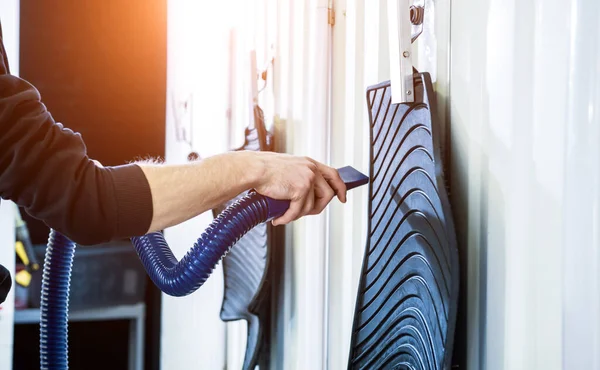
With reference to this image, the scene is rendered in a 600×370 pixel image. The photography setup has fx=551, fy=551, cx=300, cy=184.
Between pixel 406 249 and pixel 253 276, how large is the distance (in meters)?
0.88

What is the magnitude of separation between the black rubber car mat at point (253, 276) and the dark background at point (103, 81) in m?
1.39

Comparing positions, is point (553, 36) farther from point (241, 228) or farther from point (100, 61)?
point (100, 61)

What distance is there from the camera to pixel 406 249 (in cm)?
A: 99

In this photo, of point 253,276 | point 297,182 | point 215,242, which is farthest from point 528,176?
point 253,276

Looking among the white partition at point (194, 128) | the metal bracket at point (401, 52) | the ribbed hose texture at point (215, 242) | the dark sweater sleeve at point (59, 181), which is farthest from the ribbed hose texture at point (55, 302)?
the white partition at point (194, 128)

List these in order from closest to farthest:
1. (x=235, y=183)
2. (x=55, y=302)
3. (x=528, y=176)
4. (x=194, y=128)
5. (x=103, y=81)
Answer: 1. (x=528, y=176)
2. (x=235, y=183)
3. (x=55, y=302)
4. (x=194, y=128)
5. (x=103, y=81)

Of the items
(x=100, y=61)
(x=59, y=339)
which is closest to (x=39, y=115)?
(x=59, y=339)

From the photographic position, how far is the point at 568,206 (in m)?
0.64

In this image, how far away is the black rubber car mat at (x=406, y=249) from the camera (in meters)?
0.87

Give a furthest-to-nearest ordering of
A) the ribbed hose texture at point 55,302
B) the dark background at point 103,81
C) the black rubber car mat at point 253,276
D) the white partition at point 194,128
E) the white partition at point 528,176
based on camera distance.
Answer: the dark background at point 103,81
the white partition at point 194,128
the black rubber car mat at point 253,276
the ribbed hose texture at point 55,302
the white partition at point 528,176

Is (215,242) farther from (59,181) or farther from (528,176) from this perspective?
(528,176)

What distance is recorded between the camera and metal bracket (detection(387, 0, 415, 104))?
0.95 m

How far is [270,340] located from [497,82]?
52.1 inches

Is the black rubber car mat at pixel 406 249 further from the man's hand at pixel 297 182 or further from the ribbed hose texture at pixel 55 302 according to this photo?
the ribbed hose texture at pixel 55 302
